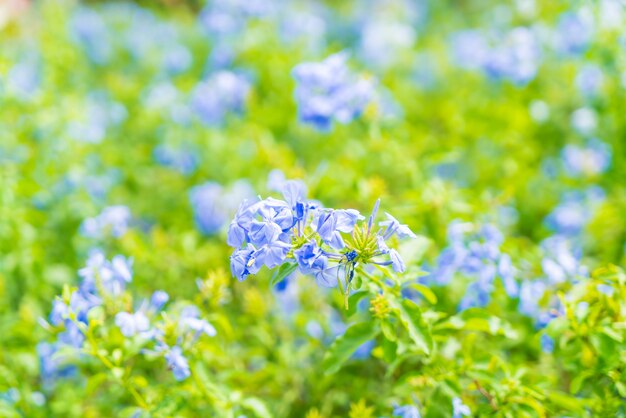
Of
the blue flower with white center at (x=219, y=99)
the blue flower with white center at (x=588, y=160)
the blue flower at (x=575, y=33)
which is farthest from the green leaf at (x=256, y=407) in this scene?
the blue flower at (x=575, y=33)

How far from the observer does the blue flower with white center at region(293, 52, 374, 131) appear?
7.96ft

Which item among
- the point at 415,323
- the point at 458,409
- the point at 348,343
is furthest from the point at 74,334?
the point at 458,409

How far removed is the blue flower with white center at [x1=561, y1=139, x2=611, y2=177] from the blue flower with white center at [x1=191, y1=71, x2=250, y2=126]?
1.63 m

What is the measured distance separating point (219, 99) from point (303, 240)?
1.95 m

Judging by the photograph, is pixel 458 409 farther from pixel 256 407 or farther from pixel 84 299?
pixel 84 299

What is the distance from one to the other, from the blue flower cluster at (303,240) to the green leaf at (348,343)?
314 millimetres

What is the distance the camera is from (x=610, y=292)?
1819 mm

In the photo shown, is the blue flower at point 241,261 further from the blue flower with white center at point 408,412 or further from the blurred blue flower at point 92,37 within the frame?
the blurred blue flower at point 92,37

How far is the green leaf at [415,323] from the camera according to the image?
5.36 ft

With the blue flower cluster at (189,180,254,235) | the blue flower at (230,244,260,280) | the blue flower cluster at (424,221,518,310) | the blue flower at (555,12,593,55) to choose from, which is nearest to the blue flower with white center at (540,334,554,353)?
the blue flower cluster at (424,221,518,310)

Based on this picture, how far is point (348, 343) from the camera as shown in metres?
1.75

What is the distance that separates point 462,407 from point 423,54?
3243mm

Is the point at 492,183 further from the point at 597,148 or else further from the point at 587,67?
the point at 587,67

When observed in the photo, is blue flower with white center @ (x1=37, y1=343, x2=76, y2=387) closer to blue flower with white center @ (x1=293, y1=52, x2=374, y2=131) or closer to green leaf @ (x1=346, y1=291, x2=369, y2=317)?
green leaf @ (x1=346, y1=291, x2=369, y2=317)
